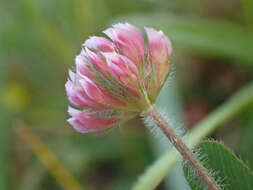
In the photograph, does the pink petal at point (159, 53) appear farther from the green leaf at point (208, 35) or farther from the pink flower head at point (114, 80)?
the green leaf at point (208, 35)

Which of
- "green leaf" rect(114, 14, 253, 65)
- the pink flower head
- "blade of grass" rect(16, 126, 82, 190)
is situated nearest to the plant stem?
the pink flower head

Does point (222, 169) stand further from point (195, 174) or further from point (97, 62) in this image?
point (97, 62)

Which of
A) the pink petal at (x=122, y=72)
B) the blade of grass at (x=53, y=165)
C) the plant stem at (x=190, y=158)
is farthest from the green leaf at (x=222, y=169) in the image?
the blade of grass at (x=53, y=165)

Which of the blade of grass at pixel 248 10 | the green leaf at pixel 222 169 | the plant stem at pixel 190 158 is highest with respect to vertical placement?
the blade of grass at pixel 248 10

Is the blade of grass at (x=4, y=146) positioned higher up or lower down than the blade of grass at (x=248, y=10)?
higher up

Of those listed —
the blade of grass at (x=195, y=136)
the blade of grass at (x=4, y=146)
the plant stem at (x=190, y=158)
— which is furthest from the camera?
the blade of grass at (x=4, y=146)

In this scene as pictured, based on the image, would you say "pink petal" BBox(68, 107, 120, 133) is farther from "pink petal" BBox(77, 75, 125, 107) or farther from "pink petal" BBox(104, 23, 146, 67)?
"pink petal" BBox(104, 23, 146, 67)

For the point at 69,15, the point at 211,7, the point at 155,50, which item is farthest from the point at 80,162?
the point at 155,50

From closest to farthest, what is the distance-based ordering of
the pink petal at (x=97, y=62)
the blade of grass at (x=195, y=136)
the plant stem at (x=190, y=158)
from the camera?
the plant stem at (x=190, y=158) < the pink petal at (x=97, y=62) < the blade of grass at (x=195, y=136)
